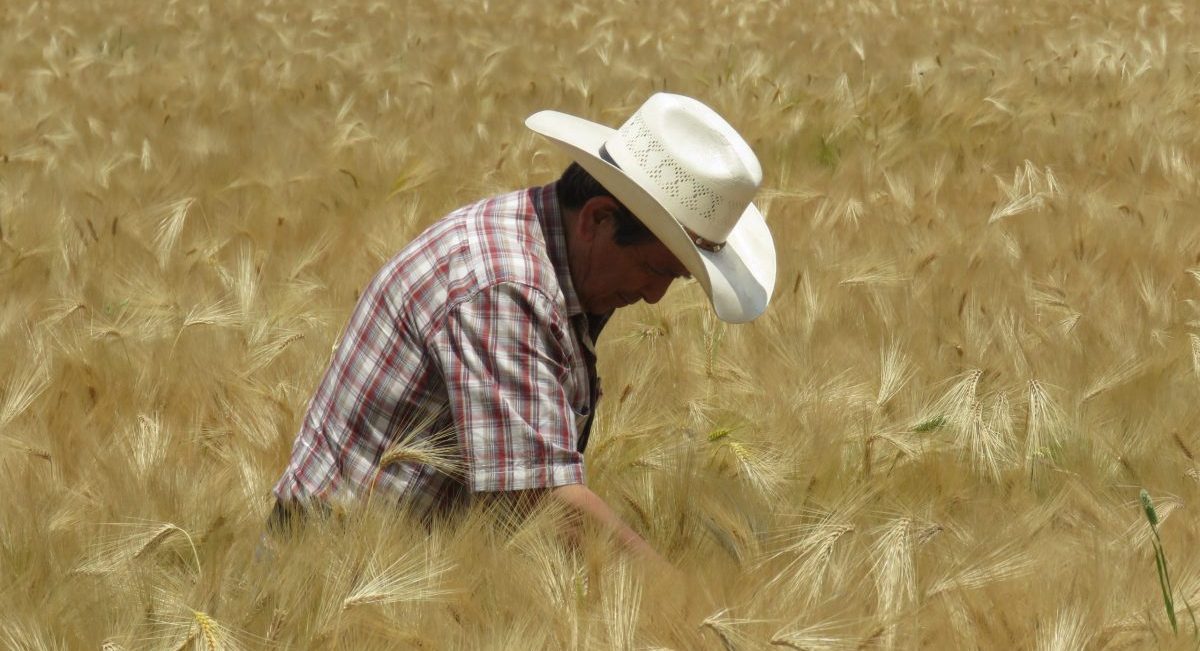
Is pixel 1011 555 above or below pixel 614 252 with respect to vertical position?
below

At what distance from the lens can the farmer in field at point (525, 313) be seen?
2047 mm

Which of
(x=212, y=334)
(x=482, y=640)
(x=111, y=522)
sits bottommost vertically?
(x=212, y=334)

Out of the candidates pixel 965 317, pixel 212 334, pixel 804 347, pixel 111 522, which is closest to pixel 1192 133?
pixel 965 317

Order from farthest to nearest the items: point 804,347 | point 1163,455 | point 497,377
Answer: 1. point 804,347
2. point 1163,455
3. point 497,377

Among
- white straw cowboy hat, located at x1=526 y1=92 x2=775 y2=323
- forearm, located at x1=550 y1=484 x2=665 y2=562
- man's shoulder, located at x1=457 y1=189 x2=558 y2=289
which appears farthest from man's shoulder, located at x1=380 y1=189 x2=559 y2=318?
forearm, located at x1=550 y1=484 x2=665 y2=562

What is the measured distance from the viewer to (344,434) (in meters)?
2.33

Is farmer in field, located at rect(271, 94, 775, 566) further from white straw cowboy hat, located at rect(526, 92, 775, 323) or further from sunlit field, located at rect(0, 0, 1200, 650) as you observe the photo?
sunlit field, located at rect(0, 0, 1200, 650)

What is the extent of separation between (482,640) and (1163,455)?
1351 mm

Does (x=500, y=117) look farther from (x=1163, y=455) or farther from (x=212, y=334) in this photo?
(x=1163, y=455)

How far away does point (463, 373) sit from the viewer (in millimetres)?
2051

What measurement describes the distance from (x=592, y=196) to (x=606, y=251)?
0.10m

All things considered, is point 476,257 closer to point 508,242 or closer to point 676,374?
point 508,242

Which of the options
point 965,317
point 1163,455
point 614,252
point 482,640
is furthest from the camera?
point 965,317

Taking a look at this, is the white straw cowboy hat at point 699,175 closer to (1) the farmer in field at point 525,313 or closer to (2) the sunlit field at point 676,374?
(1) the farmer in field at point 525,313
